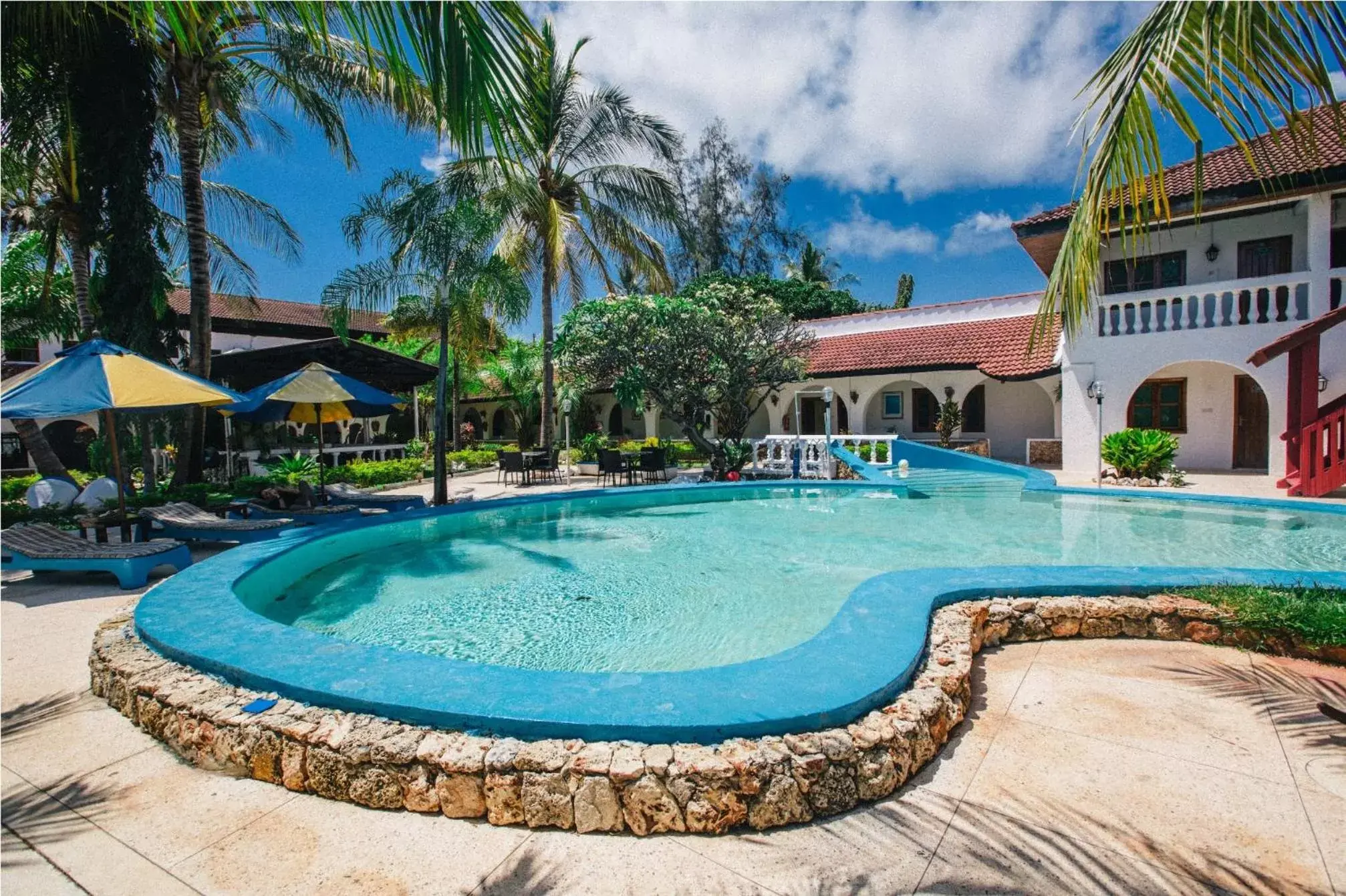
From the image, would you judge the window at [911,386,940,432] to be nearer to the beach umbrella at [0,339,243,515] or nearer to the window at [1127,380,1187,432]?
the window at [1127,380,1187,432]

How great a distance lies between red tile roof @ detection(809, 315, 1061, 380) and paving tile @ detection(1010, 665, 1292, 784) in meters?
13.8

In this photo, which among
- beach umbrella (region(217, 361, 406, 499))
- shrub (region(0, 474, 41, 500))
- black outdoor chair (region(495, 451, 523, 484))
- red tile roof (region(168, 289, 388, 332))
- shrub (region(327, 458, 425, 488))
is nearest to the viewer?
beach umbrella (region(217, 361, 406, 499))

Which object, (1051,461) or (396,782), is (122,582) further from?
(1051,461)

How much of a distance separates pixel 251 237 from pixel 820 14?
14.3 metres

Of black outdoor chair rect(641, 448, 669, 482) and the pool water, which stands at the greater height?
black outdoor chair rect(641, 448, 669, 482)

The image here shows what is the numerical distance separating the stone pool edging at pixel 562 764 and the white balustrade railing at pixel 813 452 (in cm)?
1280

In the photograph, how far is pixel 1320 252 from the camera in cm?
1233

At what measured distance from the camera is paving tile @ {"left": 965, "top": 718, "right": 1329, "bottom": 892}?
7.93 ft

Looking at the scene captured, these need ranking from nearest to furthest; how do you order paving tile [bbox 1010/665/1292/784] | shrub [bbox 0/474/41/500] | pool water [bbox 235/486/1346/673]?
paving tile [bbox 1010/665/1292/784], pool water [bbox 235/486/1346/673], shrub [bbox 0/474/41/500]

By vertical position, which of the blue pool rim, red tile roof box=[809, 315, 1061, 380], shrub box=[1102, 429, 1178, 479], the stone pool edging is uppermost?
red tile roof box=[809, 315, 1061, 380]

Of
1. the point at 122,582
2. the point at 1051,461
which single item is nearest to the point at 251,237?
the point at 122,582

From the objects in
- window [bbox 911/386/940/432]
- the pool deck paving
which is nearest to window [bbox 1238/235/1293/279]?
window [bbox 911/386/940/432]

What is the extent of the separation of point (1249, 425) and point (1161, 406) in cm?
172

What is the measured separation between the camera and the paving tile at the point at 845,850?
7.73 ft
